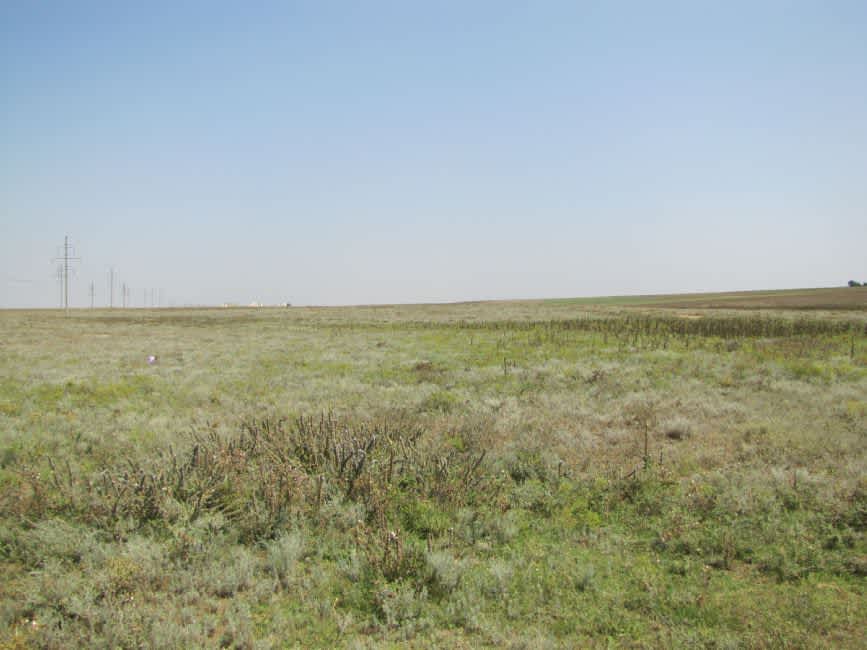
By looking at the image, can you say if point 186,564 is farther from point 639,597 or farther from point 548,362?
point 548,362

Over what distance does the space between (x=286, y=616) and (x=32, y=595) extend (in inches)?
90.0

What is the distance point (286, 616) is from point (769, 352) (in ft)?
75.2

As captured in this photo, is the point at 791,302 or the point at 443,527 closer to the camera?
the point at 443,527

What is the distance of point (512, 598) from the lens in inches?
184

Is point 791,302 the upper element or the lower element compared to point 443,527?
upper

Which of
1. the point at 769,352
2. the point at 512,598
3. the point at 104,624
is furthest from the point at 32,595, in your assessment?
the point at 769,352

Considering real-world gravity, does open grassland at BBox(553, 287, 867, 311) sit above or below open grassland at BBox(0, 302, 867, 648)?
above

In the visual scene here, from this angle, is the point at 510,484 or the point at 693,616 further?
the point at 510,484

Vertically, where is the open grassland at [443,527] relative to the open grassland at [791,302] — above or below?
below

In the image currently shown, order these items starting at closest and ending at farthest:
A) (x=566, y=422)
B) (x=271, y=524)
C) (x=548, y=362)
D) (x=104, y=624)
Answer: (x=104, y=624)
(x=271, y=524)
(x=566, y=422)
(x=548, y=362)

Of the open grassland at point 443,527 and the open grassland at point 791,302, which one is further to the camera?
the open grassland at point 791,302

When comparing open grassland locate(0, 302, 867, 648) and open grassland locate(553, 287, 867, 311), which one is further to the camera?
open grassland locate(553, 287, 867, 311)

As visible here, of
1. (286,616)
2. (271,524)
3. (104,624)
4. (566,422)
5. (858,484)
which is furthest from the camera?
(566,422)

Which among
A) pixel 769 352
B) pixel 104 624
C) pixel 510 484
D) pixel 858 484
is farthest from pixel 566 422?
pixel 769 352
